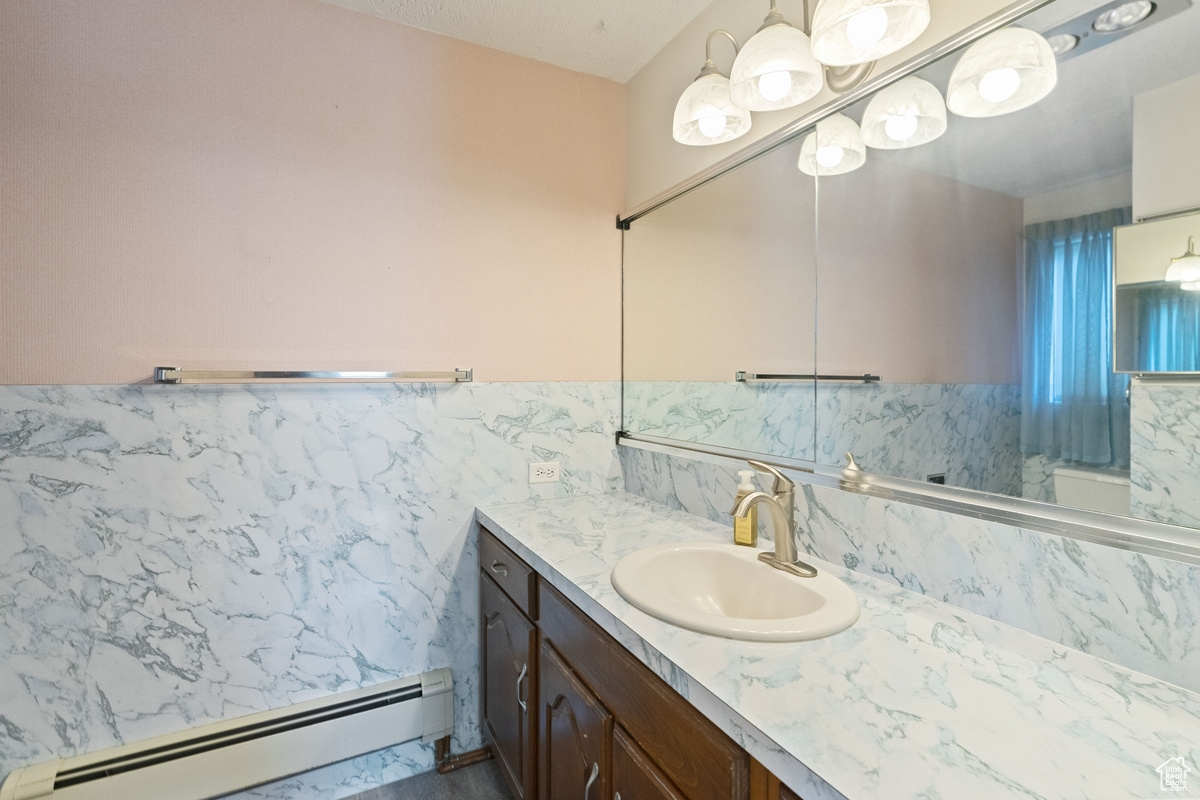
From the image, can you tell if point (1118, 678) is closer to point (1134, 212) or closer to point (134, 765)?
point (1134, 212)

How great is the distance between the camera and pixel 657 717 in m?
0.85

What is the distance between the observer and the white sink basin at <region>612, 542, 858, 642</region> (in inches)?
35.0

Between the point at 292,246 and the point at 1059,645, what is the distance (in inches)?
78.3

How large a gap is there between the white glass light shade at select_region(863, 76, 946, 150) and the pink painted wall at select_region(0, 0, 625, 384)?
41.7 inches

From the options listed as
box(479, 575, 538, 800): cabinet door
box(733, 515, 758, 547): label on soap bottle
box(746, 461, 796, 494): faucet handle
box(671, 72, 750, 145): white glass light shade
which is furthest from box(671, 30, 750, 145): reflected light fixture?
box(479, 575, 538, 800): cabinet door

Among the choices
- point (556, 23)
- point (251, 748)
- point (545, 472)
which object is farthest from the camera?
point (545, 472)

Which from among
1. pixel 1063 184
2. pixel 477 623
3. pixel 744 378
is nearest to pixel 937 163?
pixel 1063 184

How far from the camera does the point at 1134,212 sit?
78 cm

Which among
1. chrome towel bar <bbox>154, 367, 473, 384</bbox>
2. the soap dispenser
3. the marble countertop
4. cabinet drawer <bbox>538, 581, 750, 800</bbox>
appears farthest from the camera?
chrome towel bar <bbox>154, 367, 473, 384</bbox>

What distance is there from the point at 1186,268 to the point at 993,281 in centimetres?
25

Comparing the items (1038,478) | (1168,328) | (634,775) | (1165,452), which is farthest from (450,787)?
(1168,328)

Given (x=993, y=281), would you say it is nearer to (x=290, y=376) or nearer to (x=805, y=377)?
(x=805, y=377)

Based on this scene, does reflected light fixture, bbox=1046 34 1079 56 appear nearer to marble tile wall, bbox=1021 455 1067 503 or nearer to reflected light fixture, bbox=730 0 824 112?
reflected light fixture, bbox=730 0 824 112

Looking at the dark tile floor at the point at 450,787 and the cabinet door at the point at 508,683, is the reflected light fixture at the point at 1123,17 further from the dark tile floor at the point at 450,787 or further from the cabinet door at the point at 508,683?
the dark tile floor at the point at 450,787
